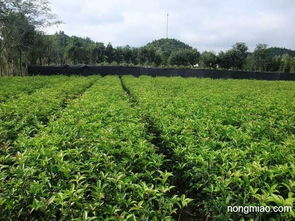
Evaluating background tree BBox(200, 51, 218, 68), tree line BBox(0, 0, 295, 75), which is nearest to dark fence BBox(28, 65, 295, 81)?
tree line BBox(0, 0, 295, 75)

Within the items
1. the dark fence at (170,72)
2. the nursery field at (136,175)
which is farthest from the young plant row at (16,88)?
the dark fence at (170,72)

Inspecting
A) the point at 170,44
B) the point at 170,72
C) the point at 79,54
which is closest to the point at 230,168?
the point at 170,72

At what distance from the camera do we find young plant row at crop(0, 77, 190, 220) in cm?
228

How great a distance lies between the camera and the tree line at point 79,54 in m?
31.5

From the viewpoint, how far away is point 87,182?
108 inches

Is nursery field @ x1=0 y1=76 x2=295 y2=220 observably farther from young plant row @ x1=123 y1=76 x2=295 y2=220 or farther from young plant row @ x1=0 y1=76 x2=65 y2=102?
young plant row @ x1=0 y1=76 x2=65 y2=102

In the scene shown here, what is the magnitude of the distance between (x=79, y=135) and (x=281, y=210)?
2.92 m

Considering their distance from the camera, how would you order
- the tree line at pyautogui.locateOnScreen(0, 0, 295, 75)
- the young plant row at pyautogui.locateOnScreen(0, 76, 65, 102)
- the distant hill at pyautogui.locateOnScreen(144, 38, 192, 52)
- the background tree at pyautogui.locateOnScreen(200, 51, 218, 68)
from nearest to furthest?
the young plant row at pyautogui.locateOnScreen(0, 76, 65, 102)
the tree line at pyautogui.locateOnScreen(0, 0, 295, 75)
the background tree at pyautogui.locateOnScreen(200, 51, 218, 68)
the distant hill at pyautogui.locateOnScreen(144, 38, 192, 52)

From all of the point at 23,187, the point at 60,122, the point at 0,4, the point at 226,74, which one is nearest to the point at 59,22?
the point at 0,4

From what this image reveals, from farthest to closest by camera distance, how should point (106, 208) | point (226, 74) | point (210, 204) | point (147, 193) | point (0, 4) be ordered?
point (226, 74)
point (0, 4)
point (210, 204)
point (147, 193)
point (106, 208)

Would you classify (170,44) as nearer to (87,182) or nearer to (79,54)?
(79,54)

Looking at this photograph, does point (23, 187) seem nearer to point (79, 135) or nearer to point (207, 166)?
point (79, 135)

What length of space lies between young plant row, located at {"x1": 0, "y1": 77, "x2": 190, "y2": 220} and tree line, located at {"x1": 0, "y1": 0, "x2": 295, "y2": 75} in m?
29.3

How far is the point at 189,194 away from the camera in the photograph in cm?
372
